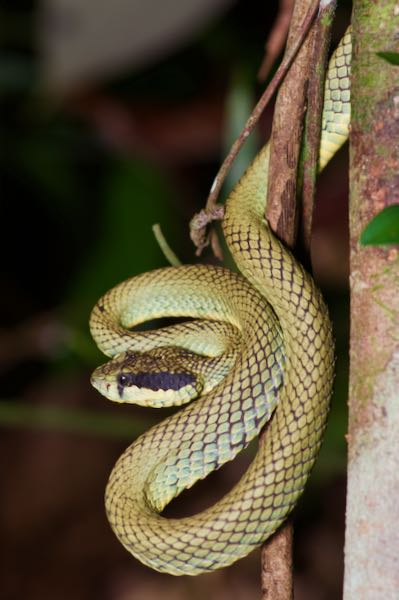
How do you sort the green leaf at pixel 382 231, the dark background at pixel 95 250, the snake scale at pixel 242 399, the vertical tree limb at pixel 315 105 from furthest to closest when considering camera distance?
1. the dark background at pixel 95 250
2. the snake scale at pixel 242 399
3. the vertical tree limb at pixel 315 105
4. the green leaf at pixel 382 231

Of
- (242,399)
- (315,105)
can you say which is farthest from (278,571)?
(315,105)

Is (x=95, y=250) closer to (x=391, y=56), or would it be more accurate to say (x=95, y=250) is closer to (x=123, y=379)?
(x=123, y=379)

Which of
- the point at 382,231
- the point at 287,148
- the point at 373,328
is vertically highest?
the point at 287,148

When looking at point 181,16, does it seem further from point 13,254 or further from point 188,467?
point 13,254

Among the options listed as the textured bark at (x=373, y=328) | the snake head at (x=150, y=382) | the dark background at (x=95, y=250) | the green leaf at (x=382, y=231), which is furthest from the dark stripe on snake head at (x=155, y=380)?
the dark background at (x=95, y=250)

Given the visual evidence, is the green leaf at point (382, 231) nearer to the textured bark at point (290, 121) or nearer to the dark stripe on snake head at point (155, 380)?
the textured bark at point (290, 121)

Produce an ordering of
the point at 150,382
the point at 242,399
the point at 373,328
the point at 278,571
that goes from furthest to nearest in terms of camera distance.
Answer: the point at 150,382, the point at 242,399, the point at 278,571, the point at 373,328
